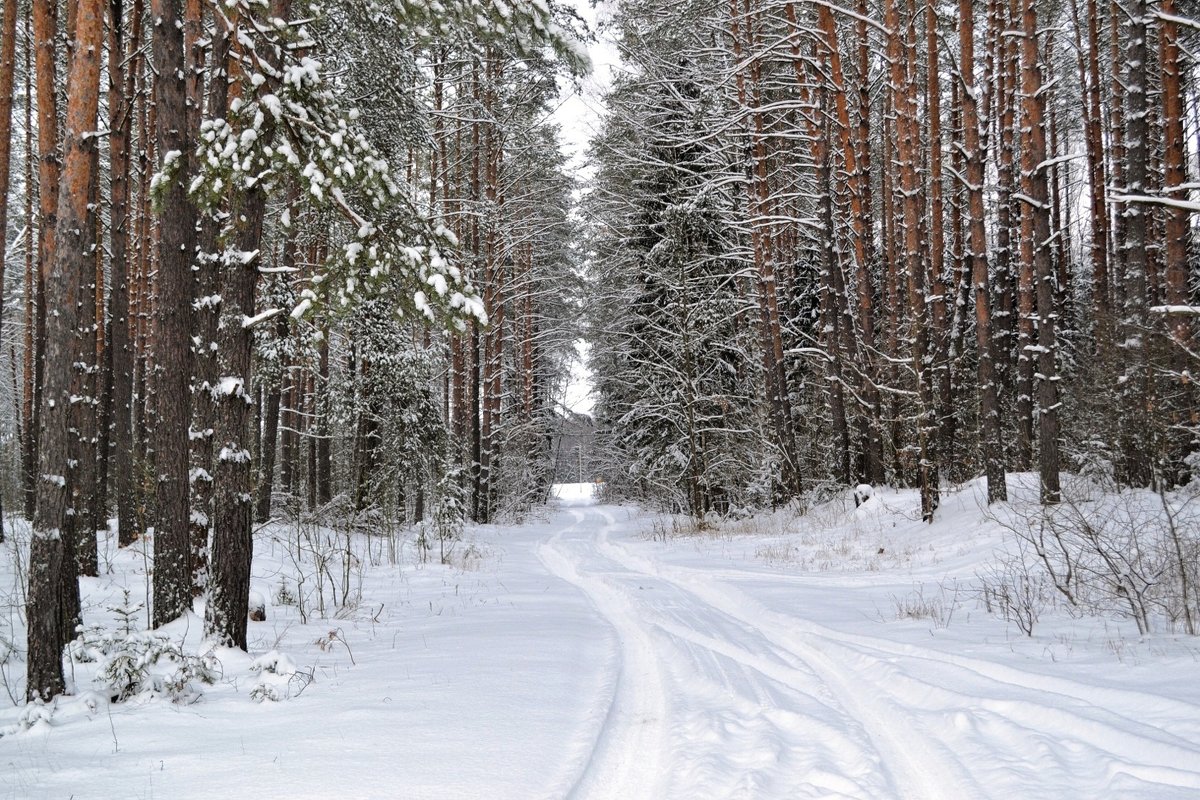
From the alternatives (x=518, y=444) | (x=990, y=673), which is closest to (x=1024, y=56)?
(x=990, y=673)

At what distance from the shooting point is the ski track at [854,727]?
2.92 metres

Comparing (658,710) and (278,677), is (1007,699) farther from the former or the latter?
(278,677)

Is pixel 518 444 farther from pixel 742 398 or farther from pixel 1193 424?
pixel 1193 424

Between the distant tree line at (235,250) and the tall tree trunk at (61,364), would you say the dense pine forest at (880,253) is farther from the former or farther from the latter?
the tall tree trunk at (61,364)

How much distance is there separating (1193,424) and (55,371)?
14.1m

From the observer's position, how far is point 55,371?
4.75 metres

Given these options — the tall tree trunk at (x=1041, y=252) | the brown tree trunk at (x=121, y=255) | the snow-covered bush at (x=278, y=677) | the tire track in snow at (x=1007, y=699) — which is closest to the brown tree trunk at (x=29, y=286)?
the brown tree trunk at (x=121, y=255)

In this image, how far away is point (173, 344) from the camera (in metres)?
5.95

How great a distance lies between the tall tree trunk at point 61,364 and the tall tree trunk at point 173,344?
2.70 feet

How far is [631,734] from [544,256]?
902 inches

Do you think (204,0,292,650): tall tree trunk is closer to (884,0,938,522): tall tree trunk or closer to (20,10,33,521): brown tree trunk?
(884,0,938,522): tall tree trunk

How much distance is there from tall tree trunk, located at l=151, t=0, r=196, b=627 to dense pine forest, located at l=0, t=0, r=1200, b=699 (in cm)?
3

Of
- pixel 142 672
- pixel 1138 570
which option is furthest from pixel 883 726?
pixel 142 672

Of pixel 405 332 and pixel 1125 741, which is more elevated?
pixel 405 332
